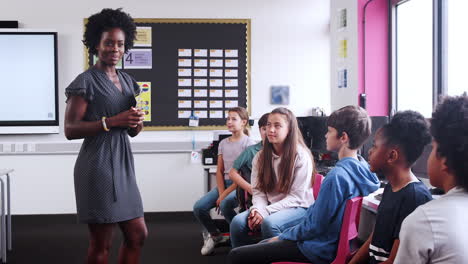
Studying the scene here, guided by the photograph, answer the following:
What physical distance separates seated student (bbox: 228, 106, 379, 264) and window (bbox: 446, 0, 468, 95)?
1.49 meters

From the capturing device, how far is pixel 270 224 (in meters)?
2.64

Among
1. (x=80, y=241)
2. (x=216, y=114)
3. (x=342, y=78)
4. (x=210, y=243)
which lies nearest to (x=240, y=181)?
(x=210, y=243)

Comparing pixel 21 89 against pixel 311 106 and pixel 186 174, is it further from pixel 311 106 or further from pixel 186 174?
pixel 311 106

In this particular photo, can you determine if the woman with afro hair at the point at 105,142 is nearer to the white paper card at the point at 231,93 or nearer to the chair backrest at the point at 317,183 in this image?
the chair backrest at the point at 317,183

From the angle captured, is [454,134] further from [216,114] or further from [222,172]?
[216,114]

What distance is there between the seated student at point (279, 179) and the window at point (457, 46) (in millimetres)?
1185

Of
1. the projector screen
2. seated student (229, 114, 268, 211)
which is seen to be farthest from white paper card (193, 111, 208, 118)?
seated student (229, 114, 268, 211)

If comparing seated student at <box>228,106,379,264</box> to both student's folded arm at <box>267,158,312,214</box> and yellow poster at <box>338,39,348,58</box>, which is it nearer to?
student's folded arm at <box>267,158,312,214</box>

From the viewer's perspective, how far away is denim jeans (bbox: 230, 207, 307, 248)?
104 inches

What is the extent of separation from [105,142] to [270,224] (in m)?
1.03

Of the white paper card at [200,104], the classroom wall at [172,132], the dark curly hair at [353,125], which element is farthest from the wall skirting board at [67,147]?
the dark curly hair at [353,125]

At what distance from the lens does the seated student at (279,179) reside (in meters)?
2.78

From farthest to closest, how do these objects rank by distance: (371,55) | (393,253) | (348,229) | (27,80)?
1. (27,80)
2. (371,55)
3. (348,229)
4. (393,253)

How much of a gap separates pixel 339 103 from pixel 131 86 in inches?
106
